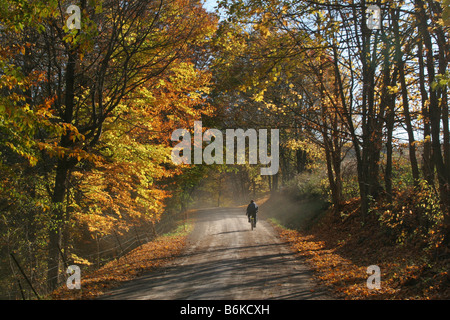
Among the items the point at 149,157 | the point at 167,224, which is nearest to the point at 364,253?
the point at 149,157

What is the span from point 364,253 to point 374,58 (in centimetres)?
726

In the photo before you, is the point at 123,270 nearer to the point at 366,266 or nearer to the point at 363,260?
the point at 366,266

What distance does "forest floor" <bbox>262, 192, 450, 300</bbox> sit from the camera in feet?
26.4

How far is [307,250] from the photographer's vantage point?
15.2 m

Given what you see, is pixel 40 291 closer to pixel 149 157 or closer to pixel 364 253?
pixel 149 157

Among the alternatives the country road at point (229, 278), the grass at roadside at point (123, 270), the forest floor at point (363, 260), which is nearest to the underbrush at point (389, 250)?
the forest floor at point (363, 260)

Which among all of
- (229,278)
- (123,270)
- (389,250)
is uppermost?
(389,250)

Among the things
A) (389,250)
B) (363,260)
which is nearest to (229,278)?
(363,260)

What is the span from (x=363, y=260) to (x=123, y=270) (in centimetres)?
766

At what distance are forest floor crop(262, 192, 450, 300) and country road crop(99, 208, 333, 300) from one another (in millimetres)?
676

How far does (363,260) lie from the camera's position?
12.2 metres

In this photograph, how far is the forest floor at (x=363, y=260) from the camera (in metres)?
8.05

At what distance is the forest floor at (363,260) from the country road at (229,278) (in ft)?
2.22

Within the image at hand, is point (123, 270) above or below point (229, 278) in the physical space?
below
